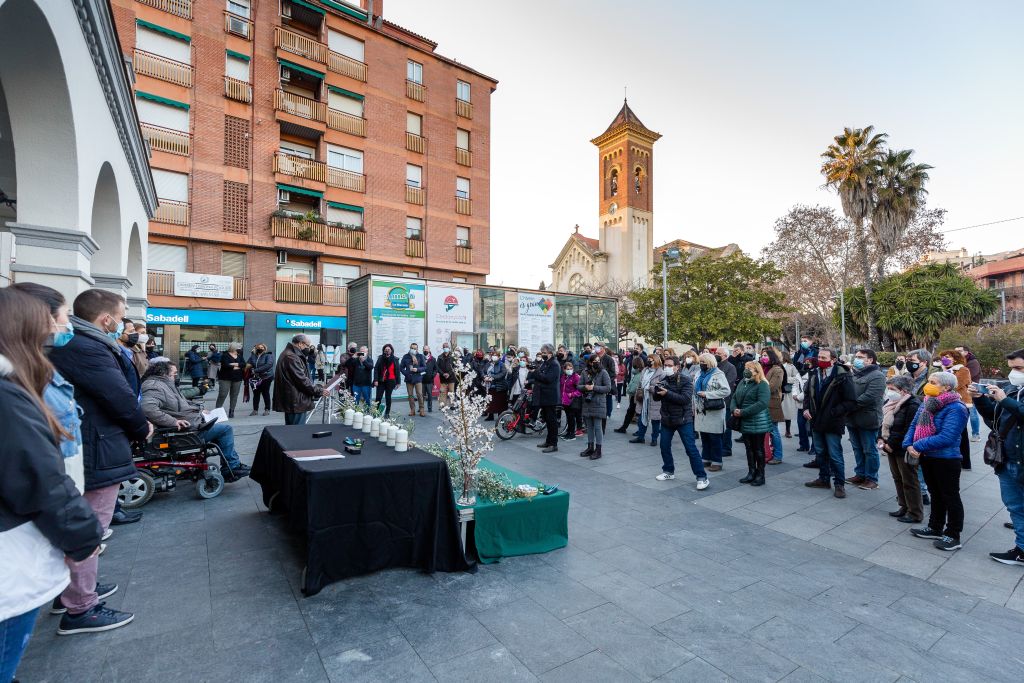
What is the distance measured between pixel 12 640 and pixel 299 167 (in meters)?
25.6

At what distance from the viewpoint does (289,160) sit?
78.0 feet

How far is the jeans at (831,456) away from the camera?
6.39 m

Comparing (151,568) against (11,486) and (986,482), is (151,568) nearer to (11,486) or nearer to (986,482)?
(11,486)

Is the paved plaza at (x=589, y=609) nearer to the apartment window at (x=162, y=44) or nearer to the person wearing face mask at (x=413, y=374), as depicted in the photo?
the person wearing face mask at (x=413, y=374)

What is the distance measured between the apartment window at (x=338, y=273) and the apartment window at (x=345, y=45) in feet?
36.7

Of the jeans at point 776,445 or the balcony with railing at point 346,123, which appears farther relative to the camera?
the balcony with railing at point 346,123

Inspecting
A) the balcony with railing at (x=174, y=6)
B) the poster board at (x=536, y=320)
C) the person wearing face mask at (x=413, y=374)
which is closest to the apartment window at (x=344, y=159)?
the balcony with railing at (x=174, y=6)

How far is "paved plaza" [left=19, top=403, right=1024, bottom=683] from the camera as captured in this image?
111 inches

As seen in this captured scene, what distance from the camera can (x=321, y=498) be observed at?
137 inches

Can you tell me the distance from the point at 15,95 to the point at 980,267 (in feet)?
259

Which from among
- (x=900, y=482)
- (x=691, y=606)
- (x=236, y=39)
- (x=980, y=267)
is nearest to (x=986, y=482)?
(x=900, y=482)

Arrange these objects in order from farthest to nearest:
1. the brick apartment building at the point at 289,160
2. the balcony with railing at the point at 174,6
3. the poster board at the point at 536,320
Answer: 1. the brick apartment building at the point at 289,160
2. the balcony with railing at the point at 174,6
3. the poster board at the point at 536,320

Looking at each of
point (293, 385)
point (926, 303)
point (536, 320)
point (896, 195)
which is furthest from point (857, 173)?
point (293, 385)

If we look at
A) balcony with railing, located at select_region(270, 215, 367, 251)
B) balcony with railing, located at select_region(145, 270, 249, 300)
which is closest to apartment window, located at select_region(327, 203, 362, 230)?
balcony with railing, located at select_region(270, 215, 367, 251)
